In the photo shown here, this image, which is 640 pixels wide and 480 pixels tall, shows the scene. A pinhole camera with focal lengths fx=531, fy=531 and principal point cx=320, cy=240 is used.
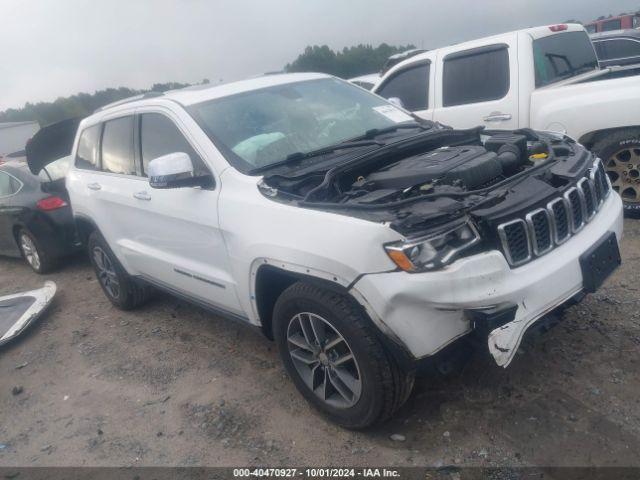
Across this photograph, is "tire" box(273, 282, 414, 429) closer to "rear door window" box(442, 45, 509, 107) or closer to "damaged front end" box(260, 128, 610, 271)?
"damaged front end" box(260, 128, 610, 271)

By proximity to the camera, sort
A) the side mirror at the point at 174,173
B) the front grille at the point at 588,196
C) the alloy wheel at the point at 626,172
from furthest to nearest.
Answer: the alloy wheel at the point at 626,172 < the side mirror at the point at 174,173 < the front grille at the point at 588,196

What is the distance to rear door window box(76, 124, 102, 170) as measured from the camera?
15.3ft

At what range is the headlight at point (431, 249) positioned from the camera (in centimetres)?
224

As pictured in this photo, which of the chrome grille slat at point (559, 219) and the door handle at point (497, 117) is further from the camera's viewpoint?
the door handle at point (497, 117)

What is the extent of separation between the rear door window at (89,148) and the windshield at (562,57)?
4.11 meters

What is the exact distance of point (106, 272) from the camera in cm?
505

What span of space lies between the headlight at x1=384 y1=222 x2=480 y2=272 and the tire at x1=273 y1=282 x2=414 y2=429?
13.7 inches

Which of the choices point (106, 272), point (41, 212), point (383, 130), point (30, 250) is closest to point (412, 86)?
point (383, 130)

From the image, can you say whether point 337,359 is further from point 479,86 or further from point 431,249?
point 479,86

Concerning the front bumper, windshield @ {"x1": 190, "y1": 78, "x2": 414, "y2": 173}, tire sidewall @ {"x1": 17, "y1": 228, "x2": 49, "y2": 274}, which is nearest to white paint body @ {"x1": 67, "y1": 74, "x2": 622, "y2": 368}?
the front bumper

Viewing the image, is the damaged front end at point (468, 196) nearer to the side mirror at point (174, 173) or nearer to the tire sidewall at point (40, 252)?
the side mirror at point (174, 173)

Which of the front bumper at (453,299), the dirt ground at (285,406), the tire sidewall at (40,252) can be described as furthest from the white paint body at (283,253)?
the tire sidewall at (40,252)

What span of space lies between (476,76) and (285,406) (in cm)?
388

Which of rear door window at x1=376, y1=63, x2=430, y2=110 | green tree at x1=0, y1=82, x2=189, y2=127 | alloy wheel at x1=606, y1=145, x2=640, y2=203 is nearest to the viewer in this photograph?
alloy wheel at x1=606, y1=145, x2=640, y2=203
